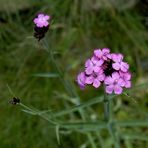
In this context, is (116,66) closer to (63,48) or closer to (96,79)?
(96,79)

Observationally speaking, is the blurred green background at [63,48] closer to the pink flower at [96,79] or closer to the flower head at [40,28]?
the flower head at [40,28]

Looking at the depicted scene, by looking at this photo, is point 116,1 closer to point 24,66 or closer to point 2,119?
point 24,66

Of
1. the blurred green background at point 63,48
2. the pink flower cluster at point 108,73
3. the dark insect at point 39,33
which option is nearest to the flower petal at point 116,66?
the pink flower cluster at point 108,73

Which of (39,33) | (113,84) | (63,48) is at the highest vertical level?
(63,48)

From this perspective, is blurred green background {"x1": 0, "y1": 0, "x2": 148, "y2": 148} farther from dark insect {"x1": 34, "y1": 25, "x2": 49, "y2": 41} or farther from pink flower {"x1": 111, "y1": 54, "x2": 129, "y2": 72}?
pink flower {"x1": 111, "y1": 54, "x2": 129, "y2": 72}

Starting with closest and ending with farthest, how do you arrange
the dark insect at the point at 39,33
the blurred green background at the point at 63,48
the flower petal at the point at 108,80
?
the flower petal at the point at 108,80 < the dark insect at the point at 39,33 < the blurred green background at the point at 63,48

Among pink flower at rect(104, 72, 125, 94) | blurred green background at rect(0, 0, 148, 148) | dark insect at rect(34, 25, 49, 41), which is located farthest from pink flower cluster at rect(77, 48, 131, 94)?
blurred green background at rect(0, 0, 148, 148)

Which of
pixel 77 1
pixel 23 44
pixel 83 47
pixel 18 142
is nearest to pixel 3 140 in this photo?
pixel 18 142

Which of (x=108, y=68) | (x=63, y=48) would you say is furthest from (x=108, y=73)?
(x=63, y=48)
